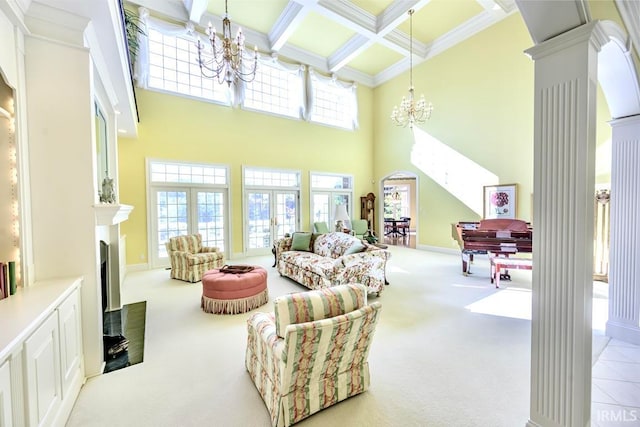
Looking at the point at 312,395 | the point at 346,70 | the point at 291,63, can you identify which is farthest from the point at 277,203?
the point at 312,395

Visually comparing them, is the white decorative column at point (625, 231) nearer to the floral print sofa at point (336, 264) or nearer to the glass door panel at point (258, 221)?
the floral print sofa at point (336, 264)

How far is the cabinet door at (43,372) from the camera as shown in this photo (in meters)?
1.40

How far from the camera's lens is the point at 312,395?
1776 millimetres

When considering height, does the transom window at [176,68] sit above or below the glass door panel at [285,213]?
above

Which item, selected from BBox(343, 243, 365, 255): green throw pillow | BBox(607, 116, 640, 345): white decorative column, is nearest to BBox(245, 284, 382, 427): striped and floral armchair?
BBox(343, 243, 365, 255): green throw pillow

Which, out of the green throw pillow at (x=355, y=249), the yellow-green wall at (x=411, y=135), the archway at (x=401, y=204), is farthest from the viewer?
the archway at (x=401, y=204)

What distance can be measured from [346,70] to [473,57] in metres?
3.87

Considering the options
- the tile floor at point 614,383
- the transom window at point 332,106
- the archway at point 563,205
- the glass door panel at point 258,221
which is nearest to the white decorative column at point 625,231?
the tile floor at point 614,383

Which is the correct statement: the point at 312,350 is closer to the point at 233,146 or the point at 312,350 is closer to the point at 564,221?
the point at 564,221

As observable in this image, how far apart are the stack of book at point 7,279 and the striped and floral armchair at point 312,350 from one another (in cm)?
162

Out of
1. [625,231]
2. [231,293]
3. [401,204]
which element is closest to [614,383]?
[625,231]

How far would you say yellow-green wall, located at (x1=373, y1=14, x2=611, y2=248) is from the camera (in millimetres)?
6152

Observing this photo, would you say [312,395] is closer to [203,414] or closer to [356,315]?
[356,315]

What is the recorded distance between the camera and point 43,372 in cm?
154
